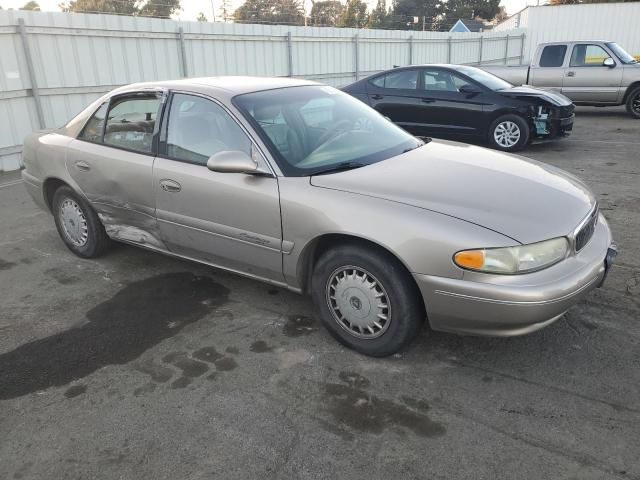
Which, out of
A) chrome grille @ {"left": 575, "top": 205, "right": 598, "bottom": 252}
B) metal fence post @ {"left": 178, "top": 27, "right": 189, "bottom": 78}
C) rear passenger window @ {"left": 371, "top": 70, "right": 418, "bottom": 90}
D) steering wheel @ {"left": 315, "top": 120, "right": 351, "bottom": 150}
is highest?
metal fence post @ {"left": 178, "top": 27, "right": 189, "bottom": 78}

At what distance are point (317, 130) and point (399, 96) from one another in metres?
5.97

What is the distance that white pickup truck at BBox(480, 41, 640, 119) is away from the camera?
39.5ft

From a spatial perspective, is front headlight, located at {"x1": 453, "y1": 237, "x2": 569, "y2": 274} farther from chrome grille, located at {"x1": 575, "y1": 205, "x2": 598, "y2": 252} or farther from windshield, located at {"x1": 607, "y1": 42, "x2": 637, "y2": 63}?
windshield, located at {"x1": 607, "y1": 42, "x2": 637, "y2": 63}

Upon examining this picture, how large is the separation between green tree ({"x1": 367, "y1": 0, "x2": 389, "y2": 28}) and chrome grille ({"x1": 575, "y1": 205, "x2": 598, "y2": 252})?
59.7 meters

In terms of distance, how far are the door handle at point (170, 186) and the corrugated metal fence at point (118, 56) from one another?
20.7 ft

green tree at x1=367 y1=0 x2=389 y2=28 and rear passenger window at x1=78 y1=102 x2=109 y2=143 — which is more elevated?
green tree at x1=367 y1=0 x2=389 y2=28

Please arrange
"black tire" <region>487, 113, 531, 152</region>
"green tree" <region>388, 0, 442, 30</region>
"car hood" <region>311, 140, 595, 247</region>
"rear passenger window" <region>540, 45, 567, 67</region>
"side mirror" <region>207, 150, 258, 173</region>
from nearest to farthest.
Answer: "car hood" <region>311, 140, 595, 247</region> → "side mirror" <region>207, 150, 258, 173</region> → "black tire" <region>487, 113, 531, 152</region> → "rear passenger window" <region>540, 45, 567, 67</region> → "green tree" <region>388, 0, 442, 30</region>

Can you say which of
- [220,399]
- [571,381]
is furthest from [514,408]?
[220,399]

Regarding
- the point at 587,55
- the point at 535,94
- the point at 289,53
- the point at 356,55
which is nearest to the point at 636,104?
the point at 587,55

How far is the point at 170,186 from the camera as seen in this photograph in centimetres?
384

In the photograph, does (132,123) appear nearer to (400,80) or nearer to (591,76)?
(400,80)

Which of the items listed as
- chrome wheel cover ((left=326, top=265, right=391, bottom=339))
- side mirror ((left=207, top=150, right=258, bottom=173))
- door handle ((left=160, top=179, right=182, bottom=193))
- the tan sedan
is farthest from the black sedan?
chrome wheel cover ((left=326, top=265, right=391, bottom=339))

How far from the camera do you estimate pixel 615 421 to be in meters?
2.61

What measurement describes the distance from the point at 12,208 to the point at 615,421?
6.71 m
